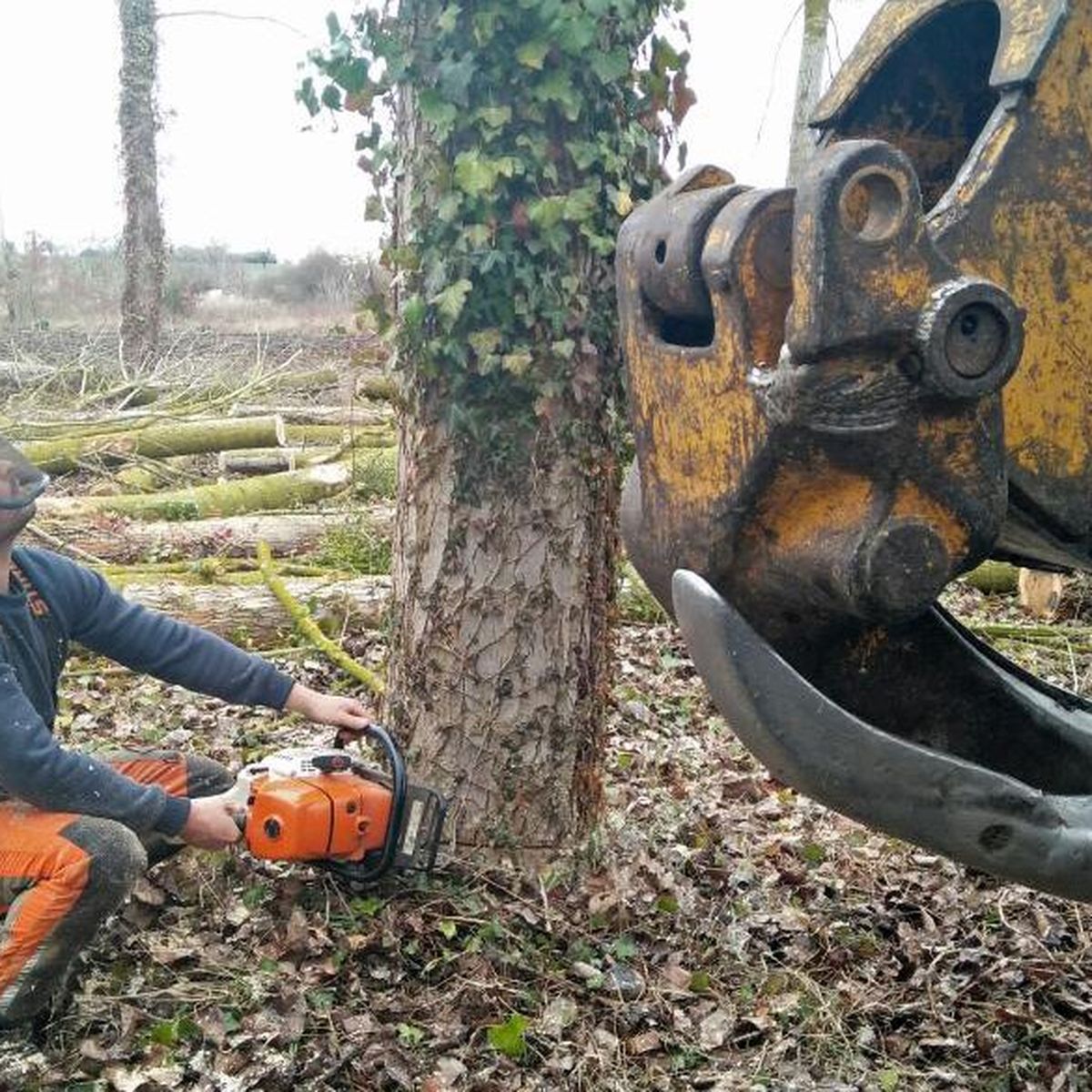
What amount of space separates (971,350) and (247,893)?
338 cm

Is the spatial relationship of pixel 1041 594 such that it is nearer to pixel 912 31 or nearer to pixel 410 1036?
pixel 410 1036

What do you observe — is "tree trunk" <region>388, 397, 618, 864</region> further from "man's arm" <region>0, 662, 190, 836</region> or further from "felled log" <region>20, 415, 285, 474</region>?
"felled log" <region>20, 415, 285, 474</region>

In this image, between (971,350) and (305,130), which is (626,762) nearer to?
(305,130)

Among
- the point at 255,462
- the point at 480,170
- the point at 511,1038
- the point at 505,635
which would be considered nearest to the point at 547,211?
the point at 480,170

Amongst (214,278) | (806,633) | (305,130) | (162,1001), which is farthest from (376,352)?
(214,278)

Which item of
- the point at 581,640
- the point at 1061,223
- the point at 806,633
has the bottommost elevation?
the point at 581,640

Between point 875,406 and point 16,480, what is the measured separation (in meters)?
2.98

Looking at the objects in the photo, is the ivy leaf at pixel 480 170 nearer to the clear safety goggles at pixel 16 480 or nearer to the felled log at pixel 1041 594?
the clear safety goggles at pixel 16 480

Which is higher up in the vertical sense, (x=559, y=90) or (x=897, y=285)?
(x=559, y=90)

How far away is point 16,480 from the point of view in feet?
12.5

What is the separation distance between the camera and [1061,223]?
5.13 ft

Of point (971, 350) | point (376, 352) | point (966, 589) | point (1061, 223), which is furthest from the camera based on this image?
point (966, 589)

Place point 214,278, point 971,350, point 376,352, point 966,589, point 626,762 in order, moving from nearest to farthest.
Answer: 1. point 971,350
2. point 376,352
3. point 626,762
4. point 966,589
5. point 214,278

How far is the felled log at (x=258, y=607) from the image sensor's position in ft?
23.7
